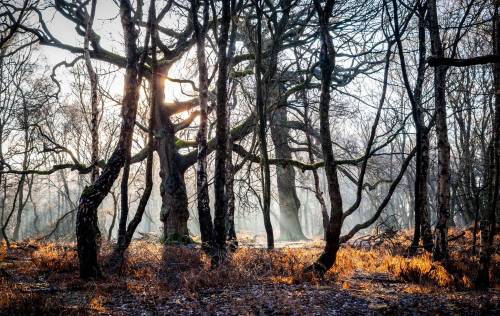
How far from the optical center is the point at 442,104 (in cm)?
665

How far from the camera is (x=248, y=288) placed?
5113 millimetres

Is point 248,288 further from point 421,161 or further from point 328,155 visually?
point 421,161

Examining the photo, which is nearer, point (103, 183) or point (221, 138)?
point (103, 183)

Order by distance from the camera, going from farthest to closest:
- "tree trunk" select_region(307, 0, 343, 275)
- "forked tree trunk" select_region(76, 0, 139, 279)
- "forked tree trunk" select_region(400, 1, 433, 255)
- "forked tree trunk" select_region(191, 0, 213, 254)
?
"forked tree trunk" select_region(400, 1, 433, 255)
"forked tree trunk" select_region(191, 0, 213, 254)
"tree trunk" select_region(307, 0, 343, 275)
"forked tree trunk" select_region(76, 0, 139, 279)

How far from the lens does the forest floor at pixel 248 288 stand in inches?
154

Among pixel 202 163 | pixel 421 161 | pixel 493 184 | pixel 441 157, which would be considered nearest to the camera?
pixel 493 184

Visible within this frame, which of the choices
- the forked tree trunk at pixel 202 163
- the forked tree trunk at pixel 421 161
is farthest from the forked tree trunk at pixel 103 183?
the forked tree trunk at pixel 421 161

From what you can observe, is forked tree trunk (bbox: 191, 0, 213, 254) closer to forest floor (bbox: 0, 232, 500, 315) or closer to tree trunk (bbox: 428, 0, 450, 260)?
forest floor (bbox: 0, 232, 500, 315)

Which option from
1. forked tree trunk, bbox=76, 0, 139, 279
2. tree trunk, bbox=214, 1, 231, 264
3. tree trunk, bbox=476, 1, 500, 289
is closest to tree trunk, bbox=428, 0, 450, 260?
tree trunk, bbox=476, 1, 500, 289

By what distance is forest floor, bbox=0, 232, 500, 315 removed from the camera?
3904 mm

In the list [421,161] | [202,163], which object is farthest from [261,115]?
[421,161]

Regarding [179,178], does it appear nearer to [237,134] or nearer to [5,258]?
[237,134]

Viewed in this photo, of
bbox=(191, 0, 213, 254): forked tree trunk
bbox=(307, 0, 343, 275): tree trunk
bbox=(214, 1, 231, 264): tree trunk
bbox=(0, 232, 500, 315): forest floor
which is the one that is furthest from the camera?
bbox=(191, 0, 213, 254): forked tree trunk

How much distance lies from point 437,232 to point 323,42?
4104 millimetres
